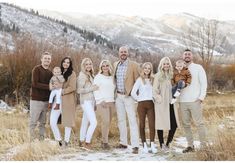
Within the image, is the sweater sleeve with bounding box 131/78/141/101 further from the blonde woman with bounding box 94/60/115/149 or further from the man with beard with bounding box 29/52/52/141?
the man with beard with bounding box 29/52/52/141

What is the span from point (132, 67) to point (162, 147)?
153 cm

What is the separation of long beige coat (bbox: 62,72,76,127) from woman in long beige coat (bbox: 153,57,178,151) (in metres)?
1.51

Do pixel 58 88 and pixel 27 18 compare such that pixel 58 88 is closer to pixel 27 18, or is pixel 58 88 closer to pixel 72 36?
pixel 72 36

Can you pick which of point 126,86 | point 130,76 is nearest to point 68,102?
point 126,86

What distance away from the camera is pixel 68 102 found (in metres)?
7.15

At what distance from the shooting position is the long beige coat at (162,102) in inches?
263

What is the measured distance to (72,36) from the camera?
307 feet

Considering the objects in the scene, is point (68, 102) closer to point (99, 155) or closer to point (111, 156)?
point (99, 155)

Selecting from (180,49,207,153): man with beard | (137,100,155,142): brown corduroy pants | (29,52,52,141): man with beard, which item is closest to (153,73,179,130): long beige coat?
(137,100,155,142): brown corduroy pants

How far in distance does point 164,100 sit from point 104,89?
1135mm

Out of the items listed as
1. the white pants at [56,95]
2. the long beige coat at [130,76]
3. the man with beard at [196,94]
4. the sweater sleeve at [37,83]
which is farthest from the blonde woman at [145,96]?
the sweater sleeve at [37,83]

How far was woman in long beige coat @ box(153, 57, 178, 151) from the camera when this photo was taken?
6.68 meters

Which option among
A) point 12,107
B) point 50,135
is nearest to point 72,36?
point 12,107

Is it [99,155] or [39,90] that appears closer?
[99,155]
